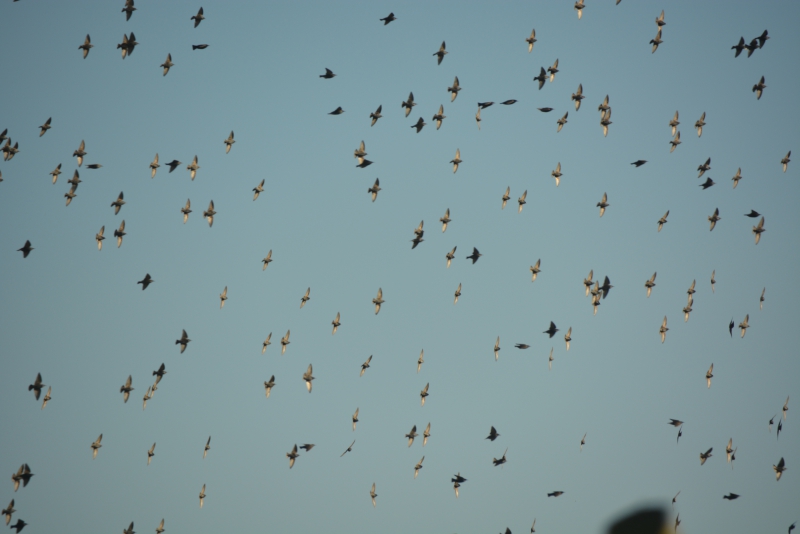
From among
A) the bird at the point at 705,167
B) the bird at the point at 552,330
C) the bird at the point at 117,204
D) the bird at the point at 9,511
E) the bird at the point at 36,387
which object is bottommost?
the bird at the point at 9,511

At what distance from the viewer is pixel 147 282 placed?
5128 centimetres

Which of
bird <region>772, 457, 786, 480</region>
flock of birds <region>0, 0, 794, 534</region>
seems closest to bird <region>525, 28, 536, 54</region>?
flock of birds <region>0, 0, 794, 534</region>

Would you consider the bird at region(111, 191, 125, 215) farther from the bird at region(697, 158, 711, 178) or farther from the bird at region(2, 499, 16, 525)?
the bird at region(697, 158, 711, 178)

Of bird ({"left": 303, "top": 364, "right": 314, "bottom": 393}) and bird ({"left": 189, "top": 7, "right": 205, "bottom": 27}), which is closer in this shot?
bird ({"left": 189, "top": 7, "right": 205, "bottom": 27})

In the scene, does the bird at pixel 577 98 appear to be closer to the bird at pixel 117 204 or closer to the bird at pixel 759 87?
the bird at pixel 759 87

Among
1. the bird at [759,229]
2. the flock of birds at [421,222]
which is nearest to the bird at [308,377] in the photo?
the flock of birds at [421,222]

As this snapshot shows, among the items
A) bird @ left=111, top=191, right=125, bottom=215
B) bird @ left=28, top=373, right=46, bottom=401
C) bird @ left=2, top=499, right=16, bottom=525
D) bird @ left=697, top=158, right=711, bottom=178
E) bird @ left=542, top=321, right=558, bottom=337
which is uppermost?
bird @ left=697, top=158, right=711, bottom=178

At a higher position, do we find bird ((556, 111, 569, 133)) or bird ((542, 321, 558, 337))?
bird ((556, 111, 569, 133))

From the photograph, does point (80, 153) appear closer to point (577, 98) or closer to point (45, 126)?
point (45, 126)

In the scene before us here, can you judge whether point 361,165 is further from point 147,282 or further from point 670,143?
point 670,143

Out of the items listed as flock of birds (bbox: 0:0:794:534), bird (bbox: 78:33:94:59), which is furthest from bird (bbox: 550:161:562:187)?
bird (bbox: 78:33:94:59)

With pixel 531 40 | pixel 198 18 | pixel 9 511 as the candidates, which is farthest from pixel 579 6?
pixel 9 511

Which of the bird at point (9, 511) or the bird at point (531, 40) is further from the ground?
the bird at point (531, 40)

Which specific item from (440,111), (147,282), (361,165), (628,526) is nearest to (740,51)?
→ (440,111)
